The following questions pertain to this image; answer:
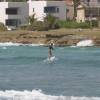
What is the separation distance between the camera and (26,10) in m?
126

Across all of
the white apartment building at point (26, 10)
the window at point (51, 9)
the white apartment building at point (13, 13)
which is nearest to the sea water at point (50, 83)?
the window at point (51, 9)

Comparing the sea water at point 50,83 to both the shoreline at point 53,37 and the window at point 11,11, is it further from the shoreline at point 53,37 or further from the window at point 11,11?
the window at point 11,11

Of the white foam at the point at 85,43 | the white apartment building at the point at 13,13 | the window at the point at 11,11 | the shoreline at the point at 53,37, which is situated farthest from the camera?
the window at the point at 11,11

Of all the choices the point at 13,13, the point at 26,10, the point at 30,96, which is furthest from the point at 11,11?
the point at 30,96

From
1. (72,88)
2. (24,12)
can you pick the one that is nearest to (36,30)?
(24,12)

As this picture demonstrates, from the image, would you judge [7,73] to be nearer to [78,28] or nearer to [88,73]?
[88,73]

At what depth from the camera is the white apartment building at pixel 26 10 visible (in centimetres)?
12231

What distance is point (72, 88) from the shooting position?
1331 inches

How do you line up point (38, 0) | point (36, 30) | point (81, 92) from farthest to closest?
1. point (38, 0)
2. point (36, 30)
3. point (81, 92)

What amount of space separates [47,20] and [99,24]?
9.39 metres

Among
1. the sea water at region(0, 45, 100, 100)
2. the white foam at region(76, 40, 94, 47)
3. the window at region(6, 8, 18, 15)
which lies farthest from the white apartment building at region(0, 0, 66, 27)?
the sea water at region(0, 45, 100, 100)

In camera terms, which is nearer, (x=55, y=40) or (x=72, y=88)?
(x=72, y=88)

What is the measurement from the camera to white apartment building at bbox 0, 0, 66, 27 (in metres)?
122

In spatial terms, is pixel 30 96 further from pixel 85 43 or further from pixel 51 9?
pixel 51 9
